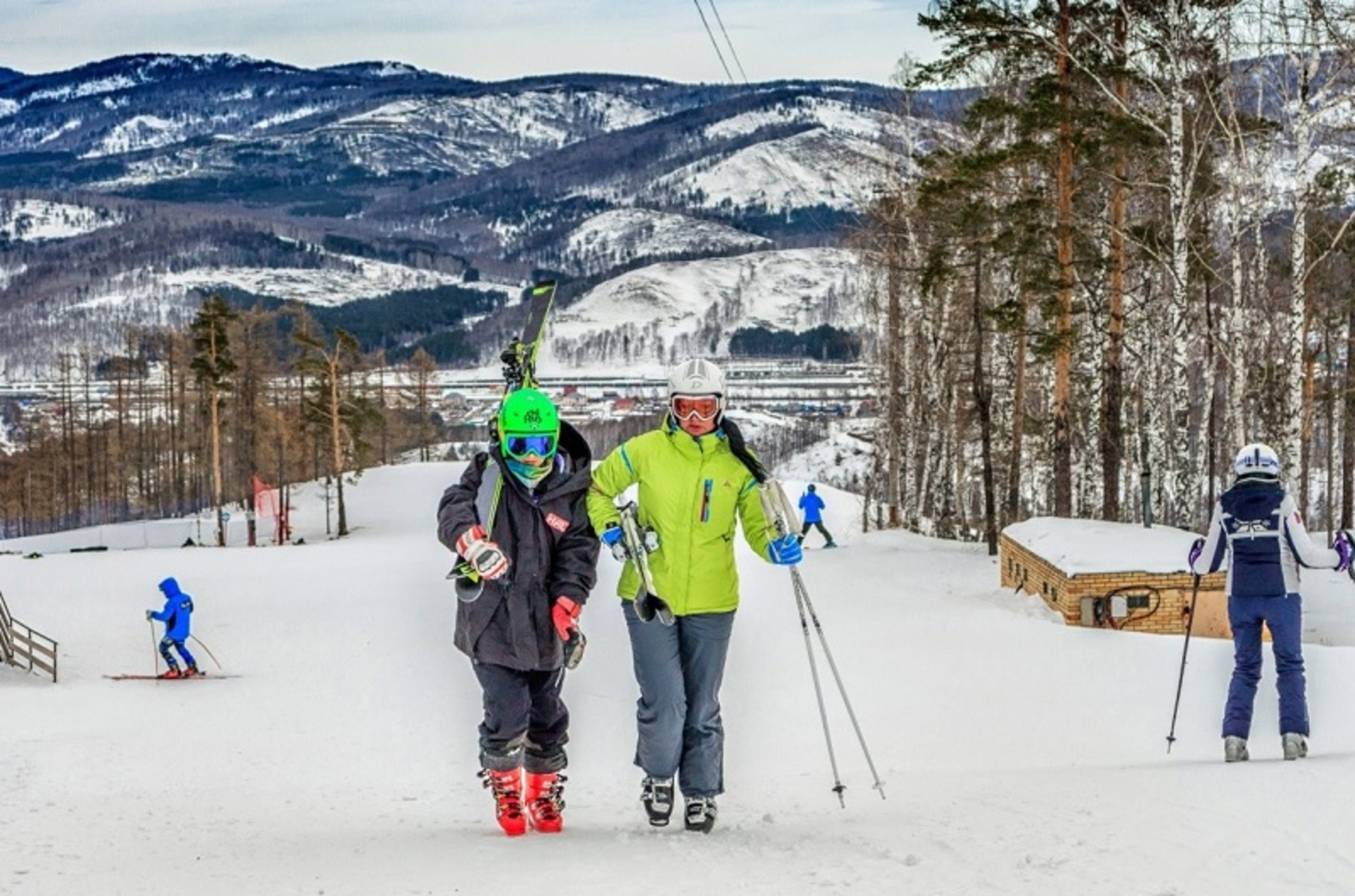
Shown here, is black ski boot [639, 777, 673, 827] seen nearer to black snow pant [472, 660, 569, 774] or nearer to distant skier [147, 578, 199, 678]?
black snow pant [472, 660, 569, 774]

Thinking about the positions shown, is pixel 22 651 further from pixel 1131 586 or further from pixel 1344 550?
pixel 1344 550

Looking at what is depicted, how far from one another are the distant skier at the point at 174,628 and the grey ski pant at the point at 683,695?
1188 cm

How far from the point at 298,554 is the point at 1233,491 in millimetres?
28174

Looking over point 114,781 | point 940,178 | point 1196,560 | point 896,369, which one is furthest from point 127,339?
point 1196,560

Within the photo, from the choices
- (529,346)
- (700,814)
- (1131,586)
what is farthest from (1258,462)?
(1131,586)

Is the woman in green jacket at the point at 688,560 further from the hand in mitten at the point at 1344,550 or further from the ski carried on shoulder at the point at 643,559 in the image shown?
the hand in mitten at the point at 1344,550

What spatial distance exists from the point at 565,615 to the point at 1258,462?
438 cm

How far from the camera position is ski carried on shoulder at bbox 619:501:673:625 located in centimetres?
559

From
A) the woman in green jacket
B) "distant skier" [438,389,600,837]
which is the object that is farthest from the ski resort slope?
"distant skier" [438,389,600,837]

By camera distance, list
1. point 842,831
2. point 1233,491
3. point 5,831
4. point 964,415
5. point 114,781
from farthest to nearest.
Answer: point 964,415, point 114,781, point 1233,491, point 5,831, point 842,831

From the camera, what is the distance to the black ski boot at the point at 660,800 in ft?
19.2

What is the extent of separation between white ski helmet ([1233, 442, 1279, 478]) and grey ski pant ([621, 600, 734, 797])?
140 inches

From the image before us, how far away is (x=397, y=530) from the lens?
4400 cm

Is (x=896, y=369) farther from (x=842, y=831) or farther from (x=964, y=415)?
(x=842, y=831)
